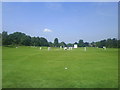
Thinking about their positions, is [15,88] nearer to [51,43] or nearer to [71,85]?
[71,85]

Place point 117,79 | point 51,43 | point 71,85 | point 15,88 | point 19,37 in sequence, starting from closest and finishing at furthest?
point 15,88
point 71,85
point 117,79
point 19,37
point 51,43

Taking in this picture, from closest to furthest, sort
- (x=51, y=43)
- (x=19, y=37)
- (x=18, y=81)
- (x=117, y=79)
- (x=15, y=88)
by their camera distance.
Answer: (x=15, y=88)
(x=18, y=81)
(x=117, y=79)
(x=19, y=37)
(x=51, y=43)

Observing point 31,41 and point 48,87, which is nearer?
point 48,87

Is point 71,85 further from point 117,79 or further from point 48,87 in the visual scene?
point 117,79

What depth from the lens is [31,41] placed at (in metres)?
91.2

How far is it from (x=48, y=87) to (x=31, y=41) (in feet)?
283

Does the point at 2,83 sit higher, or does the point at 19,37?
the point at 19,37

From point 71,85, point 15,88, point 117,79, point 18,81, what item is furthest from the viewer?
point 117,79

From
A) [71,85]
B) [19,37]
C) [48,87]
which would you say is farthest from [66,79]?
[19,37]

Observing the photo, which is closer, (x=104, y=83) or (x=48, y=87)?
(x=48, y=87)

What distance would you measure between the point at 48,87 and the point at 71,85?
0.89m

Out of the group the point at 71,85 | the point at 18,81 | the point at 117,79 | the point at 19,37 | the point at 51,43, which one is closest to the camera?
the point at 71,85

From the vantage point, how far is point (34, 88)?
6066mm

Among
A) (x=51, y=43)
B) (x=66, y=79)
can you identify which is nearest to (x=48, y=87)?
(x=66, y=79)
